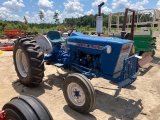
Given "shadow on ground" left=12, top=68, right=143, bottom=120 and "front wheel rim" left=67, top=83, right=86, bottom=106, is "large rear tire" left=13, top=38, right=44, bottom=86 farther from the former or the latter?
"front wheel rim" left=67, top=83, right=86, bottom=106

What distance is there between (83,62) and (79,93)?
129cm

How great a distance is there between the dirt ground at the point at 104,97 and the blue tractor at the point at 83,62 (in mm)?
249

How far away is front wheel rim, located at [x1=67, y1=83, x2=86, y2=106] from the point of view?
4095 millimetres

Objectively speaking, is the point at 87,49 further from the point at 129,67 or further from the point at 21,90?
the point at 21,90

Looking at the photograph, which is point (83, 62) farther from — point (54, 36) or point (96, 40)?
point (54, 36)

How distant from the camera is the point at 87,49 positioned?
4926 millimetres

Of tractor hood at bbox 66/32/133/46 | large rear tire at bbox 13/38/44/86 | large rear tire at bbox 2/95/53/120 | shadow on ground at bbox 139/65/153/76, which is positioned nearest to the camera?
large rear tire at bbox 2/95/53/120

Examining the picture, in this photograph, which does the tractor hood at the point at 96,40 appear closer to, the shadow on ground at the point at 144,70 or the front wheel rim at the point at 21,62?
the front wheel rim at the point at 21,62

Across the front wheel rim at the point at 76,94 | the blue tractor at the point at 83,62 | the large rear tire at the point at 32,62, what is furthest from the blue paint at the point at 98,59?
the large rear tire at the point at 32,62

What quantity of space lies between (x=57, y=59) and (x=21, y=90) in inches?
55.5

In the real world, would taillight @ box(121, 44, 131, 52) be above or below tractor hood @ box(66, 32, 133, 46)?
below

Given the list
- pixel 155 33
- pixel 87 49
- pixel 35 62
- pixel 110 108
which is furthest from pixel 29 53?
pixel 155 33

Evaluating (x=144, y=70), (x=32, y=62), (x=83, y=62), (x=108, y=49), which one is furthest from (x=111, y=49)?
(x=144, y=70)

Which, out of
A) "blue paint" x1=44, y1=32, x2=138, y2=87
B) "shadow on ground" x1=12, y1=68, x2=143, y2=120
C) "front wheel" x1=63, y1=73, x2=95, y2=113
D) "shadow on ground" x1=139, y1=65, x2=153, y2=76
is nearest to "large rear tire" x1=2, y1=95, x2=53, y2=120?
"front wheel" x1=63, y1=73, x2=95, y2=113
